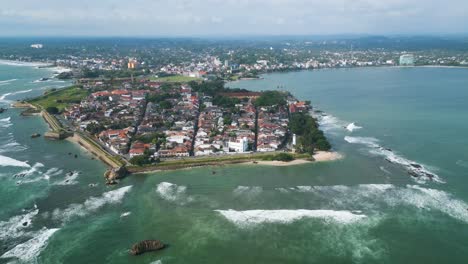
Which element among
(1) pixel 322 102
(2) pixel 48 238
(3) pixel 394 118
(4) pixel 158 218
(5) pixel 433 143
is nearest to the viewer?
(2) pixel 48 238

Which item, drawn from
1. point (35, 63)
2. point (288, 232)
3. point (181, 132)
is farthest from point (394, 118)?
point (35, 63)

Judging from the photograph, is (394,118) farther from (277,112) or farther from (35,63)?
(35,63)

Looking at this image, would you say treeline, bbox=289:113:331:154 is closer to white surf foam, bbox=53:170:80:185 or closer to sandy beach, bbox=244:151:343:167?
sandy beach, bbox=244:151:343:167

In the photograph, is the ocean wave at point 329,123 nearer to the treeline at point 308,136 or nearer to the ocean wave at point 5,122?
the treeline at point 308,136

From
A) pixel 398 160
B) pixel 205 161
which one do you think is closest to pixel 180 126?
pixel 205 161

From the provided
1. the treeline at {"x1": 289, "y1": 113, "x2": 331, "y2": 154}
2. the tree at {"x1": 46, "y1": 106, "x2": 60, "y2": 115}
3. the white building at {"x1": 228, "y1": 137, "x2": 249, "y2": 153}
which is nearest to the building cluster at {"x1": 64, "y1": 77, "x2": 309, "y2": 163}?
the white building at {"x1": 228, "y1": 137, "x2": 249, "y2": 153}
